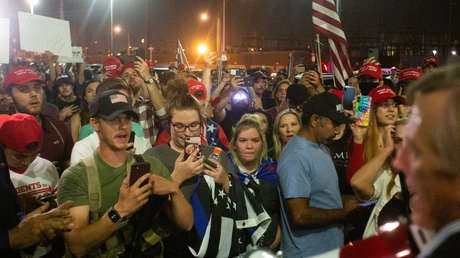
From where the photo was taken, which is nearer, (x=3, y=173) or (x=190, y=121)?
(x=3, y=173)

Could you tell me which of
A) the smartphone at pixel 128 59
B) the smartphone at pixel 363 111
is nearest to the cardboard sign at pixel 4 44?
the smartphone at pixel 128 59

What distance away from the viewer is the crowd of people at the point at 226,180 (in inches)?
48.9

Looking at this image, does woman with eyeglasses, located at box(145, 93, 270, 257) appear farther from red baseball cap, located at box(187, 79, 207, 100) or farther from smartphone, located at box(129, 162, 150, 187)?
red baseball cap, located at box(187, 79, 207, 100)

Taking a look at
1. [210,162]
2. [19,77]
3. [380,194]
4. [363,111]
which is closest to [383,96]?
[363,111]

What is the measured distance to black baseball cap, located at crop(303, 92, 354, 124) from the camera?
13.8ft

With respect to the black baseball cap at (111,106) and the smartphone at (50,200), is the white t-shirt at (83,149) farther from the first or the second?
the black baseball cap at (111,106)

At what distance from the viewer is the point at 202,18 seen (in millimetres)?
45969

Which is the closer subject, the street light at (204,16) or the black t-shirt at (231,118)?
the black t-shirt at (231,118)

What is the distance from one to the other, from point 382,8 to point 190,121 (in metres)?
39.0

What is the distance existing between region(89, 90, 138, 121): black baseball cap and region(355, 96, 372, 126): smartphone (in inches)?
116

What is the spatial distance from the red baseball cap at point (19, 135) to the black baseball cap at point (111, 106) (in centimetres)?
74

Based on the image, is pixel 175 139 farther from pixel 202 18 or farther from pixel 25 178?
pixel 202 18

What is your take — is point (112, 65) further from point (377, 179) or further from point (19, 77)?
point (377, 179)

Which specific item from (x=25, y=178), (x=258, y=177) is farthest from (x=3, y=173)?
(x=258, y=177)
